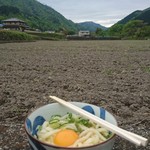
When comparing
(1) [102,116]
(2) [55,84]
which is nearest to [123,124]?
(1) [102,116]

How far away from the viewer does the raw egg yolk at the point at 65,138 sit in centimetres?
172

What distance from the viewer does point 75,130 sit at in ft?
6.36

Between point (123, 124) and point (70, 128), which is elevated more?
point (70, 128)

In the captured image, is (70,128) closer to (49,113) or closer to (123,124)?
(49,113)

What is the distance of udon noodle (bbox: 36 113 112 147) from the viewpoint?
69.4 inches

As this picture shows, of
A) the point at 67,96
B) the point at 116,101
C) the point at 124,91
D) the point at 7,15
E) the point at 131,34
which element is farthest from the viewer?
the point at 7,15

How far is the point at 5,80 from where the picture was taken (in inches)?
253

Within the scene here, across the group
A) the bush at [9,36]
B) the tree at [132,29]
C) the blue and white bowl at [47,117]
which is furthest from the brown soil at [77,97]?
the tree at [132,29]

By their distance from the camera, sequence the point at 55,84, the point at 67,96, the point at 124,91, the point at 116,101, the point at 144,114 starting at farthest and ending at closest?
the point at 55,84 → the point at 124,91 → the point at 67,96 → the point at 116,101 → the point at 144,114

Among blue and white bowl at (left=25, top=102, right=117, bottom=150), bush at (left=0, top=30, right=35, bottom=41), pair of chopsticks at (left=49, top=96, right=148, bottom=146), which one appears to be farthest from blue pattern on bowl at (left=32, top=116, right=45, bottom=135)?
bush at (left=0, top=30, right=35, bottom=41)

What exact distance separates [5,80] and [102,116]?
4.75 m

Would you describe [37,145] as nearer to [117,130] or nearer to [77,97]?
[117,130]

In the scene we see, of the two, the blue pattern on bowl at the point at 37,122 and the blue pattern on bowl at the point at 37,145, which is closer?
the blue pattern on bowl at the point at 37,145

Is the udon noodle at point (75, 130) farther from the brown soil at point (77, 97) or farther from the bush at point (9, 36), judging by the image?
the bush at point (9, 36)
